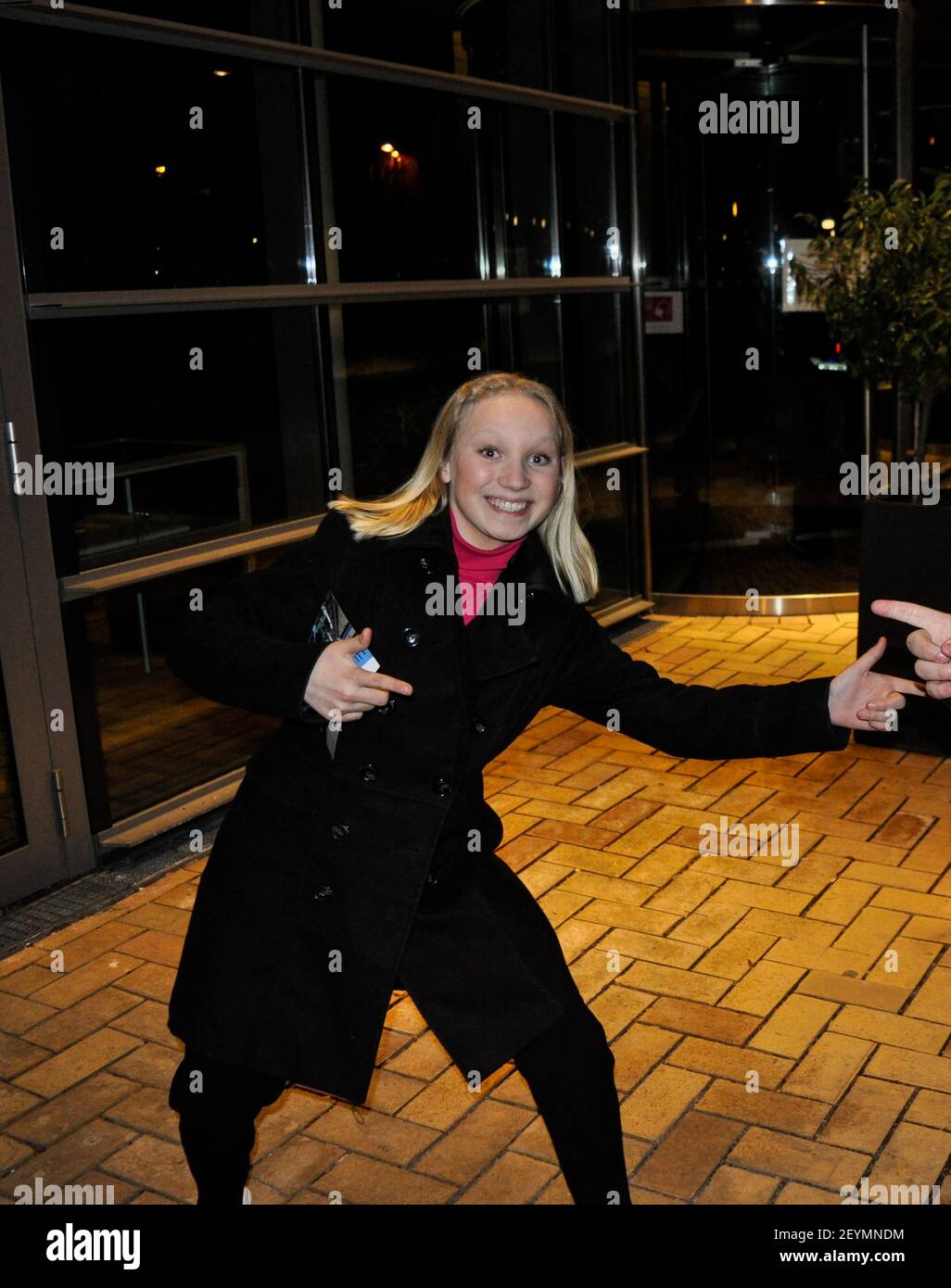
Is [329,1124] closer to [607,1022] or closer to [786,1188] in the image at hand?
[607,1022]

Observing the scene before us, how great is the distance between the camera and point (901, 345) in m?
5.92

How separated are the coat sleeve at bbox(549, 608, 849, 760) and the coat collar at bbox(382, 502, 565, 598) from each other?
0.43 feet

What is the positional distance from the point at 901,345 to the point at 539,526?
3991mm

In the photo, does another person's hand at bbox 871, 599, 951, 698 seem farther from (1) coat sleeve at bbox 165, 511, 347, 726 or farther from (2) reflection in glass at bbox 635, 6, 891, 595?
(2) reflection in glass at bbox 635, 6, 891, 595

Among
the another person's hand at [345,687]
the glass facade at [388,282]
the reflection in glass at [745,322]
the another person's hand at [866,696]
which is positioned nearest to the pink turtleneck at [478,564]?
the another person's hand at [345,687]

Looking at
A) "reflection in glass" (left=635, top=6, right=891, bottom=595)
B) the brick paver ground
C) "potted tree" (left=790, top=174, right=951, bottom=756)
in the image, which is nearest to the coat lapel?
the brick paver ground

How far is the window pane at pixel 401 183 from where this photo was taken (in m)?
5.77

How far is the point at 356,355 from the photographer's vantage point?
5.93 m

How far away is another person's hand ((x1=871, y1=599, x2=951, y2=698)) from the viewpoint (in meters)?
2.22

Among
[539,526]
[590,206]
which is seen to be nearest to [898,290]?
[590,206]

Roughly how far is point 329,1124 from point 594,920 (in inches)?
50.1

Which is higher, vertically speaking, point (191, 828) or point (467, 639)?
point (467, 639)
